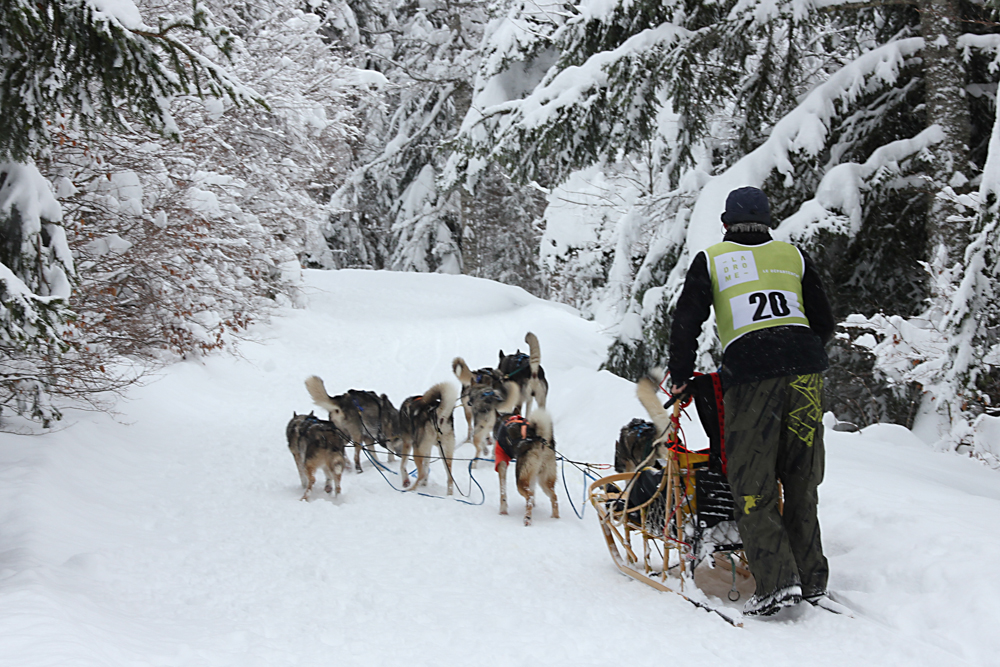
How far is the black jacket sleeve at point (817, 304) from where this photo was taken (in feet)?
11.5

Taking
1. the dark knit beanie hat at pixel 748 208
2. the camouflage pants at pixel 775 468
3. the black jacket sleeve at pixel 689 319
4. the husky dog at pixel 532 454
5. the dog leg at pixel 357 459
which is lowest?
the dog leg at pixel 357 459

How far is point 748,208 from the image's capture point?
3549 millimetres

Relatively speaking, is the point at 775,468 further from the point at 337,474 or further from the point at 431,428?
the point at 337,474

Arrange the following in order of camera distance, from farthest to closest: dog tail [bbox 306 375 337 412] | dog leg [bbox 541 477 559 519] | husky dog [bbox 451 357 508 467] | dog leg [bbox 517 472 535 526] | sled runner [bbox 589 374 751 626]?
husky dog [bbox 451 357 508 467] < dog tail [bbox 306 375 337 412] < dog leg [bbox 541 477 559 519] < dog leg [bbox 517 472 535 526] < sled runner [bbox 589 374 751 626]

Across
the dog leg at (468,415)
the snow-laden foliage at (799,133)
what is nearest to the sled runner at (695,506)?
the snow-laden foliage at (799,133)

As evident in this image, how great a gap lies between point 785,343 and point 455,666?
212 cm

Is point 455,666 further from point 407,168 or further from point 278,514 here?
point 407,168

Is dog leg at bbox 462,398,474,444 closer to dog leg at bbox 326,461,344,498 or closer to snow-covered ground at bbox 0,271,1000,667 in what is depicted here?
snow-covered ground at bbox 0,271,1000,667

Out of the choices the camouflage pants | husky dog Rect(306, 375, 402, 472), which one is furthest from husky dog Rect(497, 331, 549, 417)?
the camouflage pants

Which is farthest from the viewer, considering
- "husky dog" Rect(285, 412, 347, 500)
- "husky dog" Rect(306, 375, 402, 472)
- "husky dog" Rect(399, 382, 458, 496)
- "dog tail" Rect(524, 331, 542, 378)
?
"dog tail" Rect(524, 331, 542, 378)

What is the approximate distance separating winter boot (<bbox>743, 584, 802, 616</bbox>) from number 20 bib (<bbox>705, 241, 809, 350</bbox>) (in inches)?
47.2

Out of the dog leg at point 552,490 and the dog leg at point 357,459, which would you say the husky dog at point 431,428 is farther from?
the dog leg at point 552,490

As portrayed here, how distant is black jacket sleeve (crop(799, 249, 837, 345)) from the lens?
3.51 meters


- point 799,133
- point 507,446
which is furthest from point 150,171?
point 799,133
